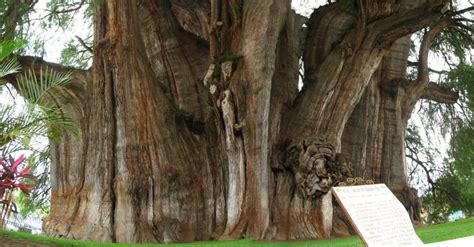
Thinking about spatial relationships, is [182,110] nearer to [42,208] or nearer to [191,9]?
[191,9]

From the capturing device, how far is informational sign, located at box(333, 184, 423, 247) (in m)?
3.31

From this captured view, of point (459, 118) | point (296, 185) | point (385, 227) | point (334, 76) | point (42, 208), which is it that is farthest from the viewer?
point (42, 208)

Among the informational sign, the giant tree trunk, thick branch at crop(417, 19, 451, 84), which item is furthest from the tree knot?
the informational sign

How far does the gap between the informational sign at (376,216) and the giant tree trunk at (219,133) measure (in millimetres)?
2565

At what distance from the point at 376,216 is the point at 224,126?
134 inches

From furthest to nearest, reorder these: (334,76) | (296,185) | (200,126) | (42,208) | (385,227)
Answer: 1. (42,208)
2. (200,126)
3. (334,76)
4. (296,185)
5. (385,227)

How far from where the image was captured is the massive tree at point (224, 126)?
6418 mm

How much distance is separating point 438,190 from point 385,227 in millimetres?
8662

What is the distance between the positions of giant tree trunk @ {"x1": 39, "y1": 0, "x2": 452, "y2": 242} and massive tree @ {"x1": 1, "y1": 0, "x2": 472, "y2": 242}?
0.02 metres

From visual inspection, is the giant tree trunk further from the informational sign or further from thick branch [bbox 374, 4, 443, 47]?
the informational sign

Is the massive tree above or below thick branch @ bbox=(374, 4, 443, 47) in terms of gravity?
below

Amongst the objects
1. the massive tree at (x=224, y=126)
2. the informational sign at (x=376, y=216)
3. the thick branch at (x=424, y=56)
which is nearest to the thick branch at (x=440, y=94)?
the thick branch at (x=424, y=56)

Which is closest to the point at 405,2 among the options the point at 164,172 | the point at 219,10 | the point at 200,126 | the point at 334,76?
the point at 334,76

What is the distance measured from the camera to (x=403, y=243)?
3469mm
